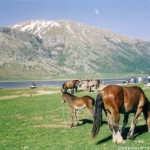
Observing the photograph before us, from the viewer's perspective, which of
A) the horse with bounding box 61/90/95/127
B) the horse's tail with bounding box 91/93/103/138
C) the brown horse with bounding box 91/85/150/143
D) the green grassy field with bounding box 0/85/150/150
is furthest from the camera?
the horse with bounding box 61/90/95/127

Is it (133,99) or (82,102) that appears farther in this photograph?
(82,102)

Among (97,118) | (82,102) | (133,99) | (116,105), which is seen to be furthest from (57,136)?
(133,99)

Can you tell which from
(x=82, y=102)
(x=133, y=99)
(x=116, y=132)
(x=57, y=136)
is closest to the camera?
(x=116, y=132)

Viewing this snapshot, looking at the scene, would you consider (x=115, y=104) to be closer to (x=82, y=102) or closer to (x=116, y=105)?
(x=116, y=105)

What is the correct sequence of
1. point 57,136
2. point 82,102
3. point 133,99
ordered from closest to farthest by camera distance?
point 133,99, point 57,136, point 82,102

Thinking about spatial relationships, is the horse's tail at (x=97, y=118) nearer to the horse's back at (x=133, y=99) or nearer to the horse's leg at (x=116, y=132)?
the horse's leg at (x=116, y=132)

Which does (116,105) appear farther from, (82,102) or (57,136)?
(82,102)

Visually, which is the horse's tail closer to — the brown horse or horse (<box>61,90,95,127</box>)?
the brown horse

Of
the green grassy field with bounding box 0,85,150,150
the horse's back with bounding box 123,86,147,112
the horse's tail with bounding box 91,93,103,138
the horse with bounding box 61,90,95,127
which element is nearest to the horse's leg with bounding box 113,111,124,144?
the green grassy field with bounding box 0,85,150,150

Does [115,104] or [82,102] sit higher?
[115,104]

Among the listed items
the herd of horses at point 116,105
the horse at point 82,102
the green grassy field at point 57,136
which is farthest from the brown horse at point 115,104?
the horse at point 82,102

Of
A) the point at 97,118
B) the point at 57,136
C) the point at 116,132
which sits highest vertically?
the point at 97,118

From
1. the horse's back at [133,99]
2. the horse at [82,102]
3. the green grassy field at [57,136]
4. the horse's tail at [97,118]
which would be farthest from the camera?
the horse at [82,102]

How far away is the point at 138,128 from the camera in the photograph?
2444 centimetres
